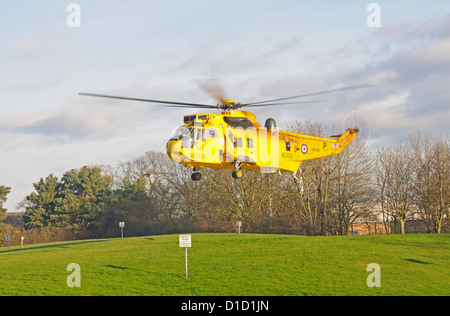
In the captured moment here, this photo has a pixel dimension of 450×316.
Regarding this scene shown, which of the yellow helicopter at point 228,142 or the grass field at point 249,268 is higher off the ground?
the yellow helicopter at point 228,142

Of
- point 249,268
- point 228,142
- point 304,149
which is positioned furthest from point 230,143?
point 249,268

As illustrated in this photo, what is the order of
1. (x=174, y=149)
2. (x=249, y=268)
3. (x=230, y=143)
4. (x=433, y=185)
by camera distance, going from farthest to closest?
(x=433, y=185)
(x=249, y=268)
(x=230, y=143)
(x=174, y=149)

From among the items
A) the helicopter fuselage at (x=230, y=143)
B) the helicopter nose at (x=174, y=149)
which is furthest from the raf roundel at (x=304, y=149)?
the helicopter nose at (x=174, y=149)

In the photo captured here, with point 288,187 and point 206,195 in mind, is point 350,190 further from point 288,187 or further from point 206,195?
point 206,195

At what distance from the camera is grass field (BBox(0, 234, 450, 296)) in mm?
26000

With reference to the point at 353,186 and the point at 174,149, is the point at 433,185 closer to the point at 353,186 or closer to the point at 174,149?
the point at 353,186

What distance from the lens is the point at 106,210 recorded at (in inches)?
3199

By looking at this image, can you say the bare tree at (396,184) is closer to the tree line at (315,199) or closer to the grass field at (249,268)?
the tree line at (315,199)

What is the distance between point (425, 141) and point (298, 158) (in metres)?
43.3

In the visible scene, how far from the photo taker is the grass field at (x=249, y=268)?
26.0 metres

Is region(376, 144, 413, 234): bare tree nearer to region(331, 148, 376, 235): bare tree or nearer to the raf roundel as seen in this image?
region(331, 148, 376, 235): bare tree

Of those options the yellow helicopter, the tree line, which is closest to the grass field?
the yellow helicopter

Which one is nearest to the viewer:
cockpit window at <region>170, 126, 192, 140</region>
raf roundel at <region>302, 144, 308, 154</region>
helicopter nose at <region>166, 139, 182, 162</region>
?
helicopter nose at <region>166, 139, 182, 162</region>

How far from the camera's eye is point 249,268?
3069cm
